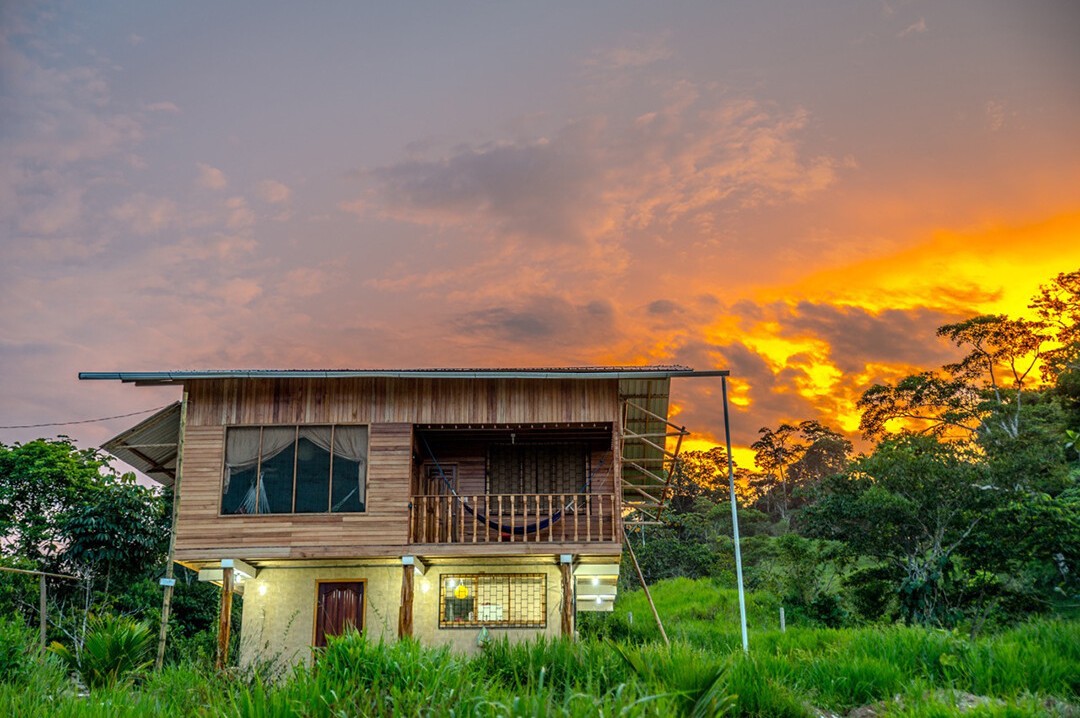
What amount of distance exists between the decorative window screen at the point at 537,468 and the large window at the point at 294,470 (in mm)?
2921

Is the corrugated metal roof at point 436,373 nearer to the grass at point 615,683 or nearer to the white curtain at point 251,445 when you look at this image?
the white curtain at point 251,445

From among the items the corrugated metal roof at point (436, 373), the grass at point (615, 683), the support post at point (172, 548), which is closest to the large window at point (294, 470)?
the support post at point (172, 548)

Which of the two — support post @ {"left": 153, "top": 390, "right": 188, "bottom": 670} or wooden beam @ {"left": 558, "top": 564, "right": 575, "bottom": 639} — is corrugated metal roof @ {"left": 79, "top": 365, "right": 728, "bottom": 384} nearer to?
support post @ {"left": 153, "top": 390, "right": 188, "bottom": 670}

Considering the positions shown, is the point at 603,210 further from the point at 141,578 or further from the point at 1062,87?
the point at 141,578

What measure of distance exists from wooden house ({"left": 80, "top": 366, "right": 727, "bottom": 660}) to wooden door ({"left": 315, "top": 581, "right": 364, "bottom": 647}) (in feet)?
0.08

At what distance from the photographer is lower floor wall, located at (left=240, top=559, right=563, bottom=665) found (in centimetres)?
1586

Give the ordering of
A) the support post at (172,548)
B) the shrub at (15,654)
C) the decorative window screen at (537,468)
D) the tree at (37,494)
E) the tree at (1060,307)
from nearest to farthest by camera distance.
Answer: the shrub at (15,654)
the support post at (172,548)
the decorative window screen at (537,468)
the tree at (37,494)
the tree at (1060,307)

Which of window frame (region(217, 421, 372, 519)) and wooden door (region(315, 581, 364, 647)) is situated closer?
window frame (region(217, 421, 372, 519))

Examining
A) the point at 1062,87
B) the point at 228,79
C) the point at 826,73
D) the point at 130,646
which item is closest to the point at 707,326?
the point at 826,73

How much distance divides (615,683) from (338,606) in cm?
978

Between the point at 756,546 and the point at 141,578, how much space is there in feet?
63.6

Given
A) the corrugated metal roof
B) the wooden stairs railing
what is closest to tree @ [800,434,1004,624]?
the wooden stairs railing

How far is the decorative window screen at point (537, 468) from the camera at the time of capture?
17094 millimetres

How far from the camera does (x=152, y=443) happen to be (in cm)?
1734
